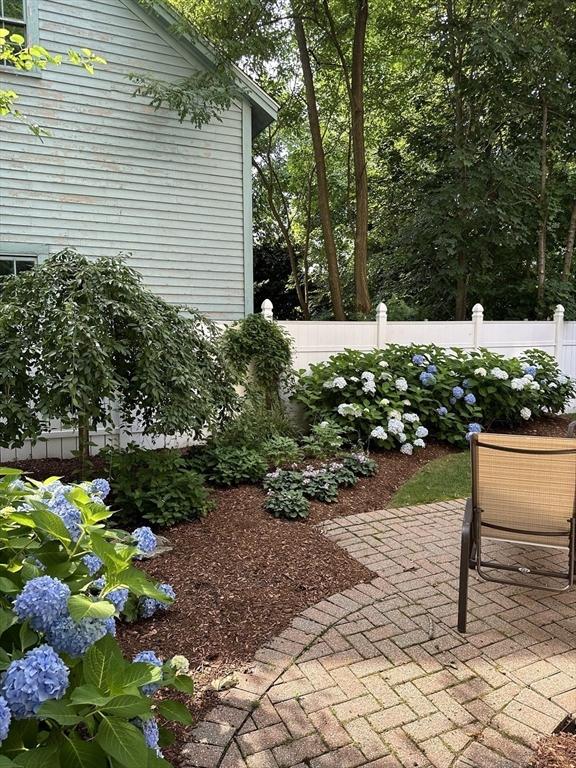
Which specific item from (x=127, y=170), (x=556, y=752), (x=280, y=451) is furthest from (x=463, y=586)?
(x=127, y=170)

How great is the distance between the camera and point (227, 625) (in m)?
2.69

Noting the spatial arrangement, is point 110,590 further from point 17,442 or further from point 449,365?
point 449,365

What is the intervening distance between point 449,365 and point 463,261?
462cm

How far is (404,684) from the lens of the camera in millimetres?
Answer: 2256

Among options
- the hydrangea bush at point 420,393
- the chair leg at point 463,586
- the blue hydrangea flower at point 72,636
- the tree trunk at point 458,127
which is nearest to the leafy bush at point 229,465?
the hydrangea bush at point 420,393

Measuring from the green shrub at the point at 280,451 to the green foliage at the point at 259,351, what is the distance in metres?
0.92

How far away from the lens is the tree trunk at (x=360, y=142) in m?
9.70

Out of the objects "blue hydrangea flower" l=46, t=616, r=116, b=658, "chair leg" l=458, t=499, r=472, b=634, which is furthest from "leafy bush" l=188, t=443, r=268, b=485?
"blue hydrangea flower" l=46, t=616, r=116, b=658

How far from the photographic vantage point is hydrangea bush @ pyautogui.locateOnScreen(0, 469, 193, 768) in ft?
3.76

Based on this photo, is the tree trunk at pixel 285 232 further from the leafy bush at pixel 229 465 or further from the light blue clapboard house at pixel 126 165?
the leafy bush at pixel 229 465

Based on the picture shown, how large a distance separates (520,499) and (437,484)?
247 centimetres

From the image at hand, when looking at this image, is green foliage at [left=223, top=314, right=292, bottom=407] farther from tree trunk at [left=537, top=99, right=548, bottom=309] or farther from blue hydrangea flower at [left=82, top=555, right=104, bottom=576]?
tree trunk at [left=537, top=99, right=548, bottom=309]

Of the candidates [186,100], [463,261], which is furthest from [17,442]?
[463,261]

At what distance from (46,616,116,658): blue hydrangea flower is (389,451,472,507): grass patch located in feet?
11.8
